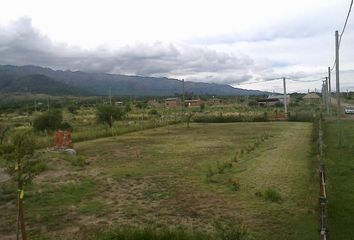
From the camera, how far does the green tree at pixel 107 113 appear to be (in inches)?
1447

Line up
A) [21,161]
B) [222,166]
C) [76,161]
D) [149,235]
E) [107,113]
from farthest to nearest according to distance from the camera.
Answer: [107,113], [76,161], [222,166], [21,161], [149,235]

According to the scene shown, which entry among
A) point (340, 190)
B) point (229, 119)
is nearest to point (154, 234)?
point (340, 190)

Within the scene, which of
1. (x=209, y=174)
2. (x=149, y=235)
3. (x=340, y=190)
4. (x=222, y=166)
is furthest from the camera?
(x=222, y=166)

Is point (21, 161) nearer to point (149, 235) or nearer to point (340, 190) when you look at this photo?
point (149, 235)

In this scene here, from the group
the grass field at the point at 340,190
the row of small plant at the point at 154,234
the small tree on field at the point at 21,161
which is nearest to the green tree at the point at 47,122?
the grass field at the point at 340,190

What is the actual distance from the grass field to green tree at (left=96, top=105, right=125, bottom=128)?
18289 mm

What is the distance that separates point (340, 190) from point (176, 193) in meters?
4.57

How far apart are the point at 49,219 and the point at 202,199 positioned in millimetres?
4061

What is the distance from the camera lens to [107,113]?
121ft

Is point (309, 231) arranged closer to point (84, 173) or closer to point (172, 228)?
point (172, 228)

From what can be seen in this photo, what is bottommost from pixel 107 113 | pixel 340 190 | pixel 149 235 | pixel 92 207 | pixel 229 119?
pixel 92 207

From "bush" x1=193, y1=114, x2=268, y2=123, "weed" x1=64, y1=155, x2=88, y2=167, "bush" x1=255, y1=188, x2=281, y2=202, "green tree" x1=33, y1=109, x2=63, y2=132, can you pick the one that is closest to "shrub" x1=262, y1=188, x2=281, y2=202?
"bush" x1=255, y1=188, x2=281, y2=202

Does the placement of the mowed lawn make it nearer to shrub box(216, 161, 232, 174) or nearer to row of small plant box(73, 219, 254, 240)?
shrub box(216, 161, 232, 174)

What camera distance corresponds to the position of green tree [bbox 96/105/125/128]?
121 feet
